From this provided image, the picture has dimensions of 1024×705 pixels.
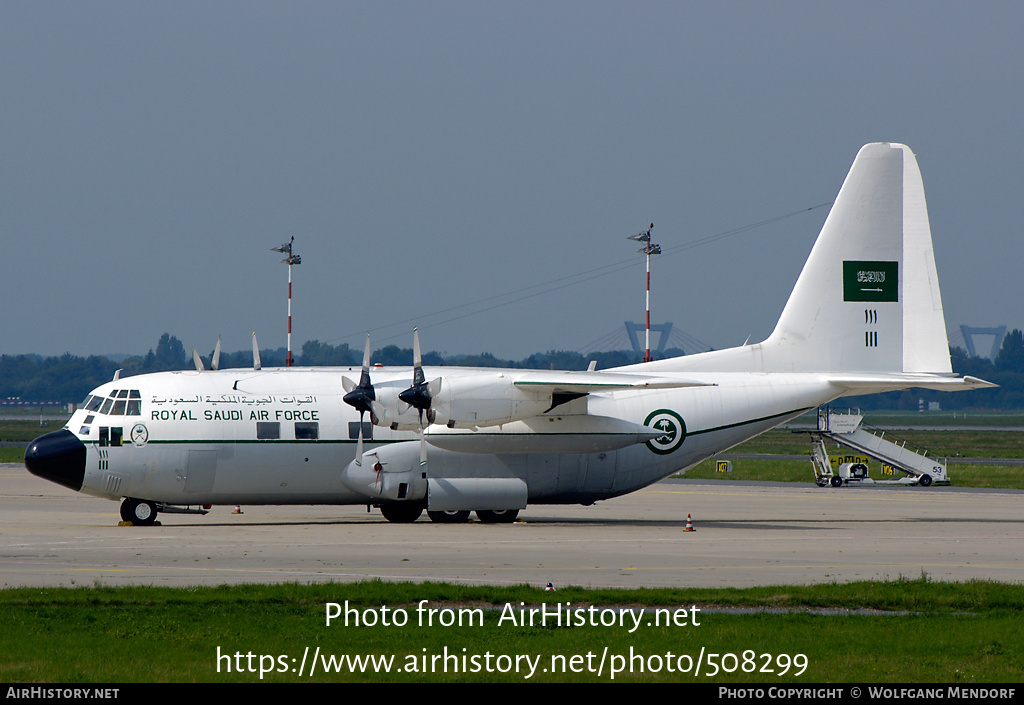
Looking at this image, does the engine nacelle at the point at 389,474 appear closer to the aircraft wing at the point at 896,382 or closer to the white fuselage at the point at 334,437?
the white fuselage at the point at 334,437

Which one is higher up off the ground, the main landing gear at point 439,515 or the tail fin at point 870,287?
the tail fin at point 870,287

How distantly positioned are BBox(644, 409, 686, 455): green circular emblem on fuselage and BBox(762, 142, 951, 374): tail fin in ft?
11.4

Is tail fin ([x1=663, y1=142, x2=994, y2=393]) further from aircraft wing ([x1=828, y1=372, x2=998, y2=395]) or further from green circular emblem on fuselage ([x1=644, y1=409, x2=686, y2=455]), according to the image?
green circular emblem on fuselage ([x1=644, y1=409, x2=686, y2=455])

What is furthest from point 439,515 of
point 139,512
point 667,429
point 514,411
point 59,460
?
point 59,460

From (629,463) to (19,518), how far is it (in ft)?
53.8

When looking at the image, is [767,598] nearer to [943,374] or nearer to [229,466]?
[229,466]

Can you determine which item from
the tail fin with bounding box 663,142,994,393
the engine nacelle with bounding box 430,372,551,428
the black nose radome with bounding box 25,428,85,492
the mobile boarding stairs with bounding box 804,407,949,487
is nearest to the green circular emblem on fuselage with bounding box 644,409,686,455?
the tail fin with bounding box 663,142,994,393

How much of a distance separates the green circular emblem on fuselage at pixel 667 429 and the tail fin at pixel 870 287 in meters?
3.47

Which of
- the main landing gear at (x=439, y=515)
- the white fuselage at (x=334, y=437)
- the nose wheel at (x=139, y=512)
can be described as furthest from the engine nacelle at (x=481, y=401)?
the nose wheel at (x=139, y=512)

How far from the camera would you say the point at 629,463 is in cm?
3216

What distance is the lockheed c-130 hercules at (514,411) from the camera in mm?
28750

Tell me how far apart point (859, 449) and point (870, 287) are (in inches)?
797

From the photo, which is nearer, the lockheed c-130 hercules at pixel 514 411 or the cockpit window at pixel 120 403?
the lockheed c-130 hercules at pixel 514 411
